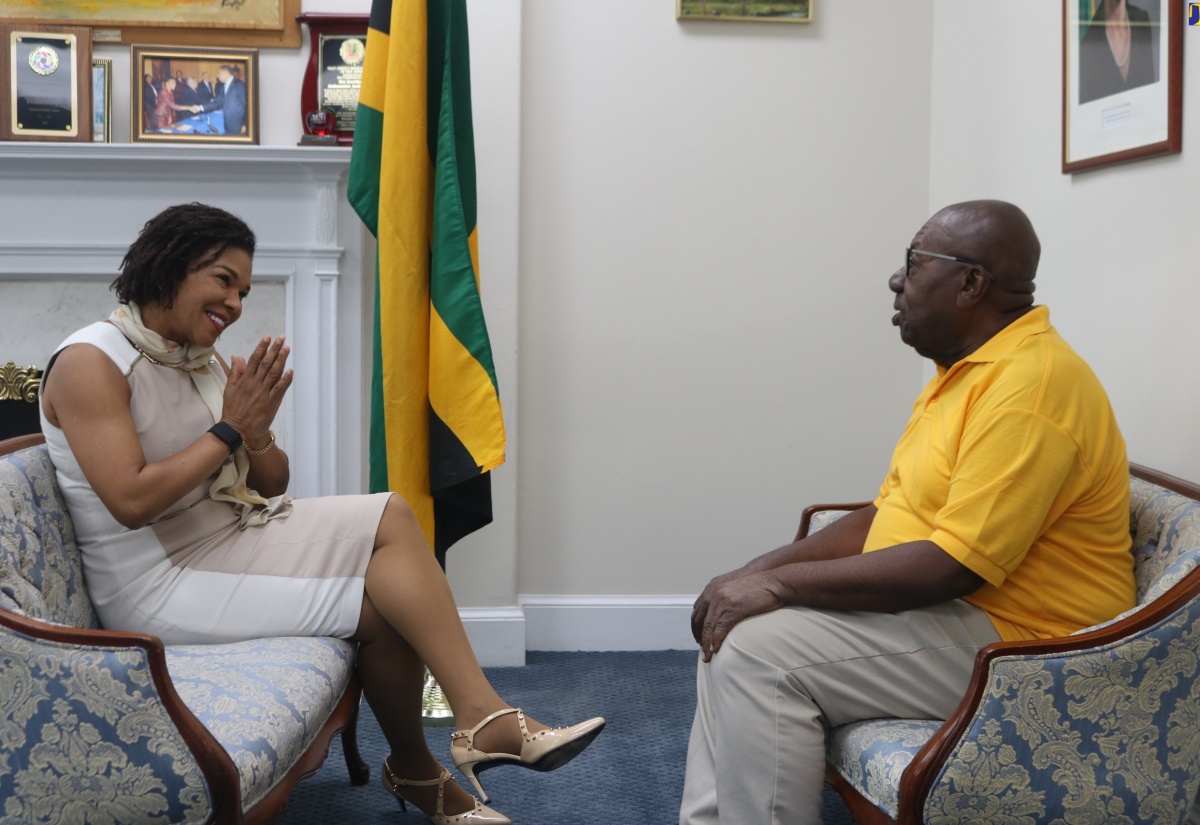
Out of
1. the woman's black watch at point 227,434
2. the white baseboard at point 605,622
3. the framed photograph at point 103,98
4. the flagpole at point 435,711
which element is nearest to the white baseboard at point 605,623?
the white baseboard at point 605,622

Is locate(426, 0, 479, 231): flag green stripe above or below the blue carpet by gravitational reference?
above

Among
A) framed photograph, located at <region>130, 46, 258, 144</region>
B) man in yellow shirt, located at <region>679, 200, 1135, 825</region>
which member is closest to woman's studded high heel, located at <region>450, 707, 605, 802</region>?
man in yellow shirt, located at <region>679, 200, 1135, 825</region>

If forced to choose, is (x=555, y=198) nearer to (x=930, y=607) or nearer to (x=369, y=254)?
(x=369, y=254)

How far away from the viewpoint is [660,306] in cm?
330

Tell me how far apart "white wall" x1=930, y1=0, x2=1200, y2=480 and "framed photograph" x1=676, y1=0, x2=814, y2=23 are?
1.39 ft

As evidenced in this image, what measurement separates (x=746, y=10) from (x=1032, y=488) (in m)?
2.04

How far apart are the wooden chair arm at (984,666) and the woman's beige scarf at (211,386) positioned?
123cm

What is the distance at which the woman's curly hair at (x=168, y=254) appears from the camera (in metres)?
2.00

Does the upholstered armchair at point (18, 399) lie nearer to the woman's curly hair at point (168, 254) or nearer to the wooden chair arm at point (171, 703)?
the woman's curly hair at point (168, 254)

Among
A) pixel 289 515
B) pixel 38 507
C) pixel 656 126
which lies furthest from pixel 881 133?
pixel 38 507

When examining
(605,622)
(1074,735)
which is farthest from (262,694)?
(605,622)

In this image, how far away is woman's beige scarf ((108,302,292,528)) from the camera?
78.5 inches

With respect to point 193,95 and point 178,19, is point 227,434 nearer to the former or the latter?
point 193,95

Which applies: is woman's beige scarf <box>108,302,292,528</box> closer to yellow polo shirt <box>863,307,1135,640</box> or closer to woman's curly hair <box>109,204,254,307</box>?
woman's curly hair <box>109,204,254,307</box>
